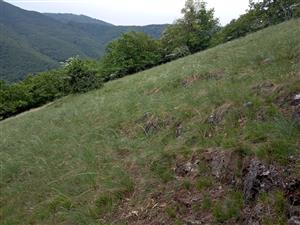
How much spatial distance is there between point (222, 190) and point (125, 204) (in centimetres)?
154

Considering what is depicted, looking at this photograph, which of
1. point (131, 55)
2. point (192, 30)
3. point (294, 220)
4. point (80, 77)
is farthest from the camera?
point (192, 30)

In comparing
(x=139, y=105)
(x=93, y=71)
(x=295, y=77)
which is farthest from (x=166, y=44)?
(x=295, y=77)

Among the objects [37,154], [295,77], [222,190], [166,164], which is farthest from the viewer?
[37,154]

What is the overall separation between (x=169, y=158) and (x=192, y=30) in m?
48.2

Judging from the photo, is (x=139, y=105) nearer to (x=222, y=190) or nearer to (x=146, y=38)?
(x=222, y=190)

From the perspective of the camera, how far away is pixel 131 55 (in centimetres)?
4800

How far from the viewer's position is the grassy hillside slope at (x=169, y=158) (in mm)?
4875

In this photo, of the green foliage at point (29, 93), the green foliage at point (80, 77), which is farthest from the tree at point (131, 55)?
the green foliage at point (80, 77)

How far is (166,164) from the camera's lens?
6180mm

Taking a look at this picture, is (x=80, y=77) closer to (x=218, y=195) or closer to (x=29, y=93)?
(x=218, y=195)

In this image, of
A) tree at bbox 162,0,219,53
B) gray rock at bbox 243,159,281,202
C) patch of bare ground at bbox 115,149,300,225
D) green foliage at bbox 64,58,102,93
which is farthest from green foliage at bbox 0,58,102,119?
gray rock at bbox 243,159,281,202

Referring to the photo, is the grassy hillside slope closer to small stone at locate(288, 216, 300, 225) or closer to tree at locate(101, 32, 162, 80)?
small stone at locate(288, 216, 300, 225)

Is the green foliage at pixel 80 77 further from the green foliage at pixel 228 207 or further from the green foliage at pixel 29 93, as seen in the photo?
the green foliage at pixel 228 207

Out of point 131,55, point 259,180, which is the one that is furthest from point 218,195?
point 131,55
